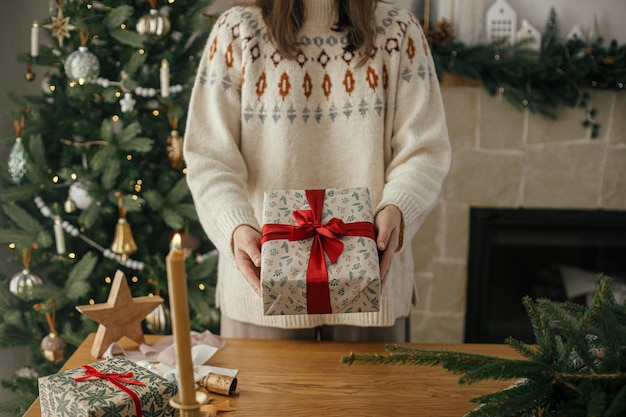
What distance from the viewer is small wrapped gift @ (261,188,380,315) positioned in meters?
0.97

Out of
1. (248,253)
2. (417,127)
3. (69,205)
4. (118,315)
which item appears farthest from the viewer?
(69,205)

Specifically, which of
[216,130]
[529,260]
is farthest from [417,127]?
[529,260]

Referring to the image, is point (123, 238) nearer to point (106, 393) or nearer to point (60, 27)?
point (60, 27)

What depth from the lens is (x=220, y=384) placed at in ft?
3.39

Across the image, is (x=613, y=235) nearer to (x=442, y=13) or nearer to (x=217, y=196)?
(x=442, y=13)

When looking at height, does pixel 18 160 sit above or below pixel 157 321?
above

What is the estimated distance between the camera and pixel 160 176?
1934 mm

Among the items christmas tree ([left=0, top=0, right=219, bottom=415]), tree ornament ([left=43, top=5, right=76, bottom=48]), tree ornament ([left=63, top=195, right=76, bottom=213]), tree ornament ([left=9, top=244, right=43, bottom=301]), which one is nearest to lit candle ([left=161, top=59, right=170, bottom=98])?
christmas tree ([left=0, top=0, right=219, bottom=415])

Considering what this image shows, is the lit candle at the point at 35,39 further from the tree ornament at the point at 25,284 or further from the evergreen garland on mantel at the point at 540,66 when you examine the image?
the evergreen garland on mantel at the point at 540,66

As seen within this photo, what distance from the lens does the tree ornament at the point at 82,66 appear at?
1767 mm

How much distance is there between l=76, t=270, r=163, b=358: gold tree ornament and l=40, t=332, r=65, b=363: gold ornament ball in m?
0.82

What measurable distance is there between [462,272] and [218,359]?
1627mm

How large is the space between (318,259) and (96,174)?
110 centimetres

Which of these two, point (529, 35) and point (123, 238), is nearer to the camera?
point (123, 238)
